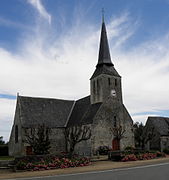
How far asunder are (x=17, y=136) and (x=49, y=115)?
467cm

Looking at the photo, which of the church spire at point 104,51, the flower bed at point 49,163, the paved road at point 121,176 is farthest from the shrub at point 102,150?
the paved road at point 121,176

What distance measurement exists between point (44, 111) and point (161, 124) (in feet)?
56.4

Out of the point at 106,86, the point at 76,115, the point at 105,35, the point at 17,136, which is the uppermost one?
the point at 105,35

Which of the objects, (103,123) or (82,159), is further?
(103,123)

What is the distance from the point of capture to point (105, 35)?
30484mm

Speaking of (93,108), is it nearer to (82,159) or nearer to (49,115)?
(49,115)

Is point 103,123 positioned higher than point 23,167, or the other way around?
point 103,123

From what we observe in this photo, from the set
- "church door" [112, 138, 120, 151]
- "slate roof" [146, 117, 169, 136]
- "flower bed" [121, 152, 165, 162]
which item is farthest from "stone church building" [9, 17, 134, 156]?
"slate roof" [146, 117, 169, 136]

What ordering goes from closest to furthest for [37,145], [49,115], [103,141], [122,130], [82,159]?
[82,159]
[37,145]
[103,141]
[122,130]
[49,115]

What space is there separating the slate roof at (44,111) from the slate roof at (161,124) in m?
12.2

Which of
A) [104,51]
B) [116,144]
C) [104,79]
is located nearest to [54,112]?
[104,79]

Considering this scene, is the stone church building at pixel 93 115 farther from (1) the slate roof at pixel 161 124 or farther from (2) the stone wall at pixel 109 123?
(1) the slate roof at pixel 161 124

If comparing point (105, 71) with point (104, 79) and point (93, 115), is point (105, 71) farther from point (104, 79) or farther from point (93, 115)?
point (93, 115)

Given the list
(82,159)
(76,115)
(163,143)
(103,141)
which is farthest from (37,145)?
(163,143)
